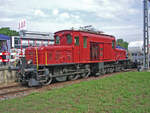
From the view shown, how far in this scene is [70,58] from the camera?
39.2 ft

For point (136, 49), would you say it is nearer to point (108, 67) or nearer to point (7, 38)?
point (108, 67)

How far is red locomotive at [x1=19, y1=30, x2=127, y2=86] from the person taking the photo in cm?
1031

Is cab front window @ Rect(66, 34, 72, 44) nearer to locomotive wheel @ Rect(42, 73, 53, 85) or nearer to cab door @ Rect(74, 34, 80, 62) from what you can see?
cab door @ Rect(74, 34, 80, 62)

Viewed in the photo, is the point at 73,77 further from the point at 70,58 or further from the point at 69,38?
the point at 69,38

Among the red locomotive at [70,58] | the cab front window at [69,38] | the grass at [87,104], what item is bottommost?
the grass at [87,104]

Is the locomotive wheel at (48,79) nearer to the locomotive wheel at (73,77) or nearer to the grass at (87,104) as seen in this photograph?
the locomotive wheel at (73,77)

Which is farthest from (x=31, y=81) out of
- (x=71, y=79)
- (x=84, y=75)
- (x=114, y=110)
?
(x=114, y=110)

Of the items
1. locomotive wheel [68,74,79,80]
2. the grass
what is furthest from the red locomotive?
the grass

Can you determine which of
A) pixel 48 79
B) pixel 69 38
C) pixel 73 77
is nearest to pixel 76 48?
pixel 69 38

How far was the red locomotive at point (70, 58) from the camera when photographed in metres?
10.3

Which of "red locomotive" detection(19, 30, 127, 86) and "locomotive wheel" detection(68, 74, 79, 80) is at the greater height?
"red locomotive" detection(19, 30, 127, 86)

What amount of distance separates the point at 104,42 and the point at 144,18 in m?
4.66

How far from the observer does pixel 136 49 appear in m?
24.9

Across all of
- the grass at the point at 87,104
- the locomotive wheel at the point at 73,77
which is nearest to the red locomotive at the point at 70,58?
the locomotive wheel at the point at 73,77
